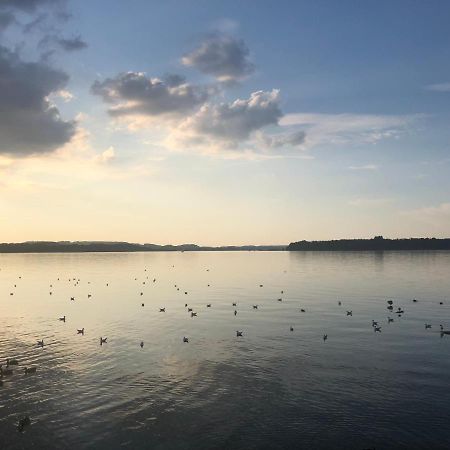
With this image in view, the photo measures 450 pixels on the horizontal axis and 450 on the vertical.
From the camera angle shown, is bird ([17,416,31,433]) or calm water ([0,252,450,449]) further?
bird ([17,416,31,433])

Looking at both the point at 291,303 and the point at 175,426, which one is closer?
the point at 175,426

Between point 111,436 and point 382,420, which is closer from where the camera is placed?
point 111,436

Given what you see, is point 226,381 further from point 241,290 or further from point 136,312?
point 241,290

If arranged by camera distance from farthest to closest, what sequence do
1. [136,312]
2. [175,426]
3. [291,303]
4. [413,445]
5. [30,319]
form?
[291,303] < [136,312] < [30,319] < [175,426] < [413,445]

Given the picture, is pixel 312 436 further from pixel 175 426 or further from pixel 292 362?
pixel 292 362

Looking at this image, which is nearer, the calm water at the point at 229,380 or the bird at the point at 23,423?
the calm water at the point at 229,380

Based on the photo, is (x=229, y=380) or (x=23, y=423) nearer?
(x=23, y=423)

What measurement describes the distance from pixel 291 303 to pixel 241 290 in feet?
81.7

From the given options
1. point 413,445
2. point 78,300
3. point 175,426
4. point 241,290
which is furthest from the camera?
point 241,290

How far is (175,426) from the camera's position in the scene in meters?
26.3

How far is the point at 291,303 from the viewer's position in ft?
260

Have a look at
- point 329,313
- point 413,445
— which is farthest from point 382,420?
point 329,313

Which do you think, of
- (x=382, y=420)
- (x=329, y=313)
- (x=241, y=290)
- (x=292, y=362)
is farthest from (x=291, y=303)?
(x=382, y=420)

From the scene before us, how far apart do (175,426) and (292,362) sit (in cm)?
1600
